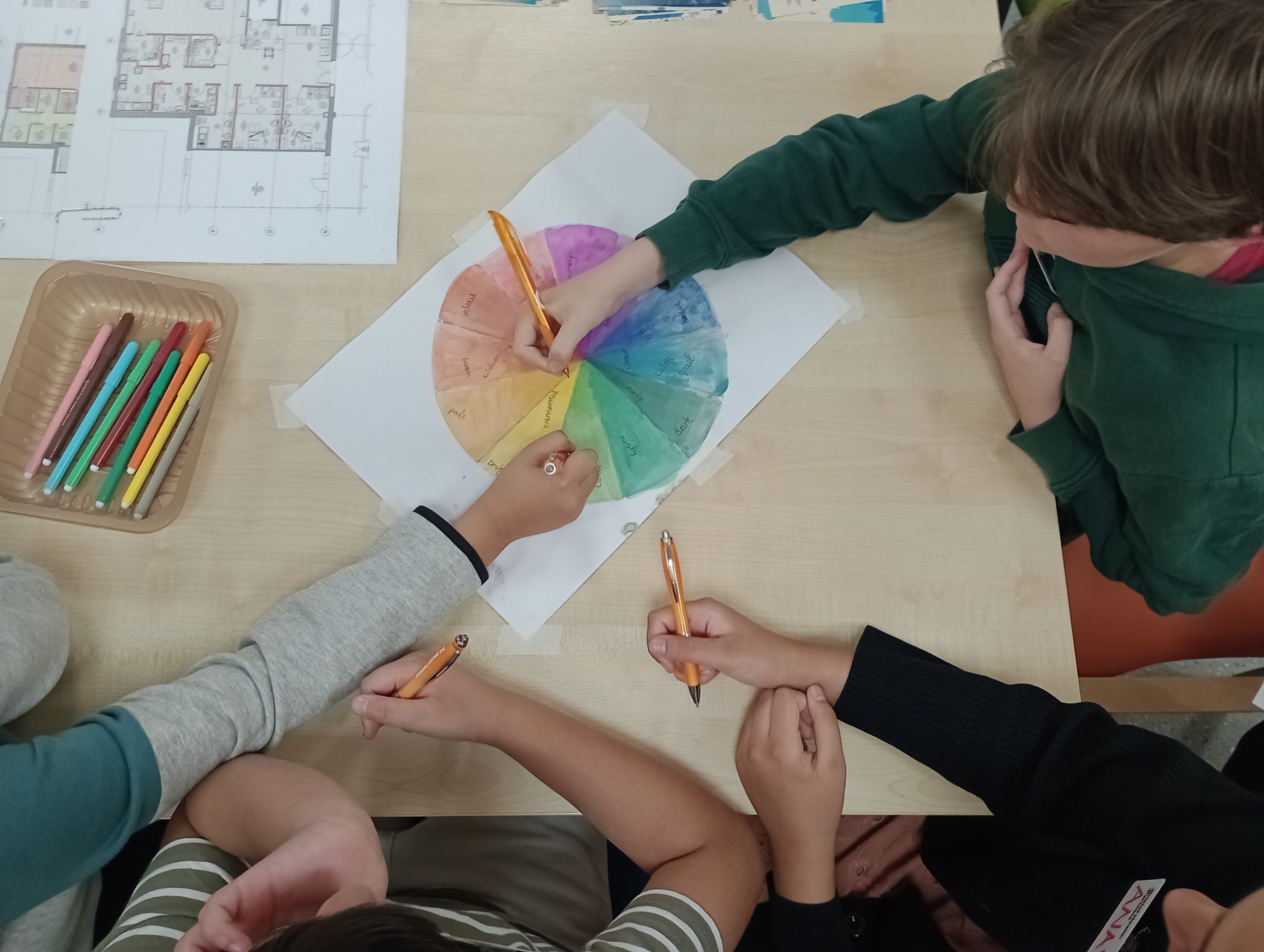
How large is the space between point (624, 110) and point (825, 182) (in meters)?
0.20

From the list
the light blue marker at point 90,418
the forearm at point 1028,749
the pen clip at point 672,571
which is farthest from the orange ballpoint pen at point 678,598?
the light blue marker at point 90,418

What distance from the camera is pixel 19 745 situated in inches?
21.6

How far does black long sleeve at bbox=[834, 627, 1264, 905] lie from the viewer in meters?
0.64

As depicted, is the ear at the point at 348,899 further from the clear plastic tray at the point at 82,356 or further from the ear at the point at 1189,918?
the ear at the point at 1189,918

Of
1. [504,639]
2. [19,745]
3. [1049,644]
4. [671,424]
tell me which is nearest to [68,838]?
[19,745]

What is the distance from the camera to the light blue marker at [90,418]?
2.17ft

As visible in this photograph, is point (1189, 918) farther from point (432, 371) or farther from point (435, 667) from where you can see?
point (432, 371)

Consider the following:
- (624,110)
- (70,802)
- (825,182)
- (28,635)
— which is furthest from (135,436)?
(825,182)

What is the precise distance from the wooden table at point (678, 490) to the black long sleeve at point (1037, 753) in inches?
1.0

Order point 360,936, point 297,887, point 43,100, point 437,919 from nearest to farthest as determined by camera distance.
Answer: point 360,936
point 297,887
point 437,919
point 43,100

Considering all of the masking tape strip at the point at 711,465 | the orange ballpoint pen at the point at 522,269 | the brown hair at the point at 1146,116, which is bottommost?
the masking tape strip at the point at 711,465

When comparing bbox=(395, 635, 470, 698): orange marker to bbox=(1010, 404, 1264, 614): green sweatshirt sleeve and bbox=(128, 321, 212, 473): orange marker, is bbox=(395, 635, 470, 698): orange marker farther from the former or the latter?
bbox=(1010, 404, 1264, 614): green sweatshirt sleeve

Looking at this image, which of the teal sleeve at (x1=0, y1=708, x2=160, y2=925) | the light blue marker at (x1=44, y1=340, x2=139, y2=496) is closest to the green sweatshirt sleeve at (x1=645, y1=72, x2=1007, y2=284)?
the light blue marker at (x1=44, y1=340, x2=139, y2=496)

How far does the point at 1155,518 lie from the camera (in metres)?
0.68
